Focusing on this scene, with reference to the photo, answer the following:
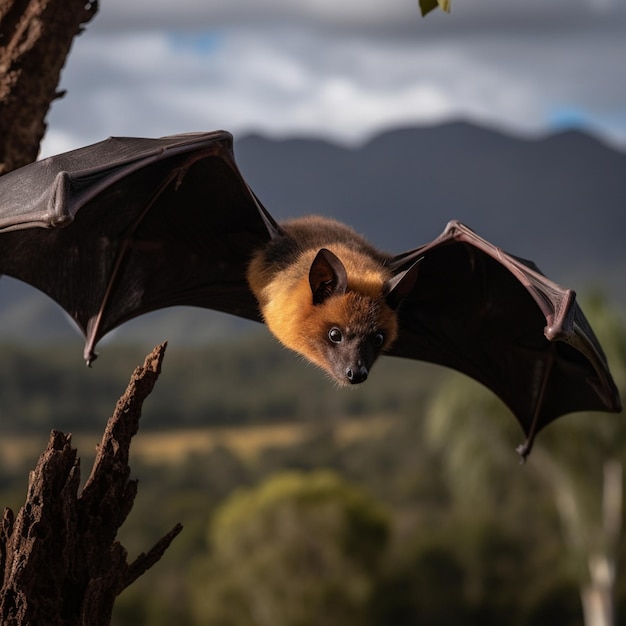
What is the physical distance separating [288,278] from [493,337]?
201cm

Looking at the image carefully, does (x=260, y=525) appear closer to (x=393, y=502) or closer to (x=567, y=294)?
(x=393, y=502)

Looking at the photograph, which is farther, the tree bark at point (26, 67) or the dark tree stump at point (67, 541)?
the tree bark at point (26, 67)

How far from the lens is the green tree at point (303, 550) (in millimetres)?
97125

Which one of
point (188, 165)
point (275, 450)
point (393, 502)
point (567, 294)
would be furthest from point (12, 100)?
point (275, 450)

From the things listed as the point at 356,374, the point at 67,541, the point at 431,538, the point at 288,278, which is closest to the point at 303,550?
the point at 431,538

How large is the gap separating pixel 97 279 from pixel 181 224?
83 centimetres

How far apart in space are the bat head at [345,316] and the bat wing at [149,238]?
33.9 inches

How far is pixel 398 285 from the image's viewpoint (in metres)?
7.34

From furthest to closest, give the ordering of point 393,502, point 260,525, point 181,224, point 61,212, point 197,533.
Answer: point 393,502, point 197,533, point 260,525, point 181,224, point 61,212

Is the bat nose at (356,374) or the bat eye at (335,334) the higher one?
the bat eye at (335,334)

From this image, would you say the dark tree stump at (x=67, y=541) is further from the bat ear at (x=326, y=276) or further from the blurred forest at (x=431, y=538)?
the blurred forest at (x=431, y=538)

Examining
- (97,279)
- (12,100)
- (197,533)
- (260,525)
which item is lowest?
(197,533)

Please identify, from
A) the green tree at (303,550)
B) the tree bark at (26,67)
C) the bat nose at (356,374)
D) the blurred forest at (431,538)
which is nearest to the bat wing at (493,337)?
the bat nose at (356,374)

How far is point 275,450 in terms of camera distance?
18800cm
